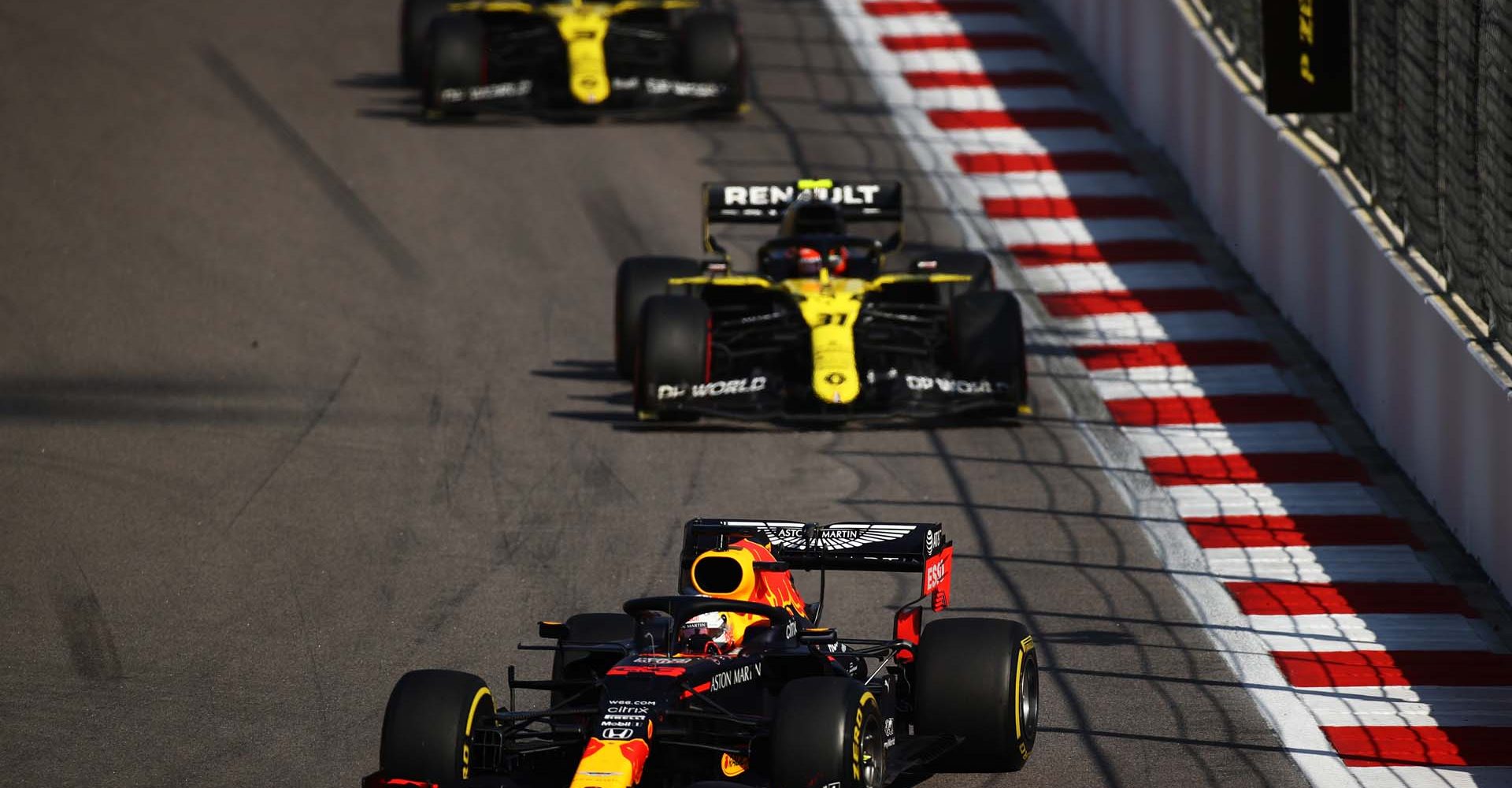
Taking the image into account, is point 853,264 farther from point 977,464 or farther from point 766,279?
point 977,464

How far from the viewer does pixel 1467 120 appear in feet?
40.2

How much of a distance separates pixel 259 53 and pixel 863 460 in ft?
41.6

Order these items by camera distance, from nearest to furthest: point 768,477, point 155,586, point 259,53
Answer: point 155,586 → point 768,477 → point 259,53

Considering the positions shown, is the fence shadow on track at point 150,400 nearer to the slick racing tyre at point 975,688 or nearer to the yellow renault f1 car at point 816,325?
the yellow renault f1 car at point 816,325

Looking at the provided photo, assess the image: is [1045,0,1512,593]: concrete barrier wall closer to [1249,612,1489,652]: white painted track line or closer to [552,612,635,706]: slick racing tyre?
[1249,612,1489,652]: white painted track line

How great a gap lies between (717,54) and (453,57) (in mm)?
2542

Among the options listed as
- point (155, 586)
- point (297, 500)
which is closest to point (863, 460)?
point (297, 500)

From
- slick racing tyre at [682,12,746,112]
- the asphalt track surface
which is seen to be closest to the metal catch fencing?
the asphalt track surface

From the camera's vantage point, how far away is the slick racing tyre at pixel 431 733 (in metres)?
8.23

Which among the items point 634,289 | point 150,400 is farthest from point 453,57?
point 150,400

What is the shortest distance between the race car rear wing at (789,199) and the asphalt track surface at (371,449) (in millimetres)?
1457

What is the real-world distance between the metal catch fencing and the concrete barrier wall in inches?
11.2

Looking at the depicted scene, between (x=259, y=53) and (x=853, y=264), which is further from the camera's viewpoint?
(x=259, y=53)

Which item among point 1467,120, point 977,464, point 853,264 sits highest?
point 1467,120
